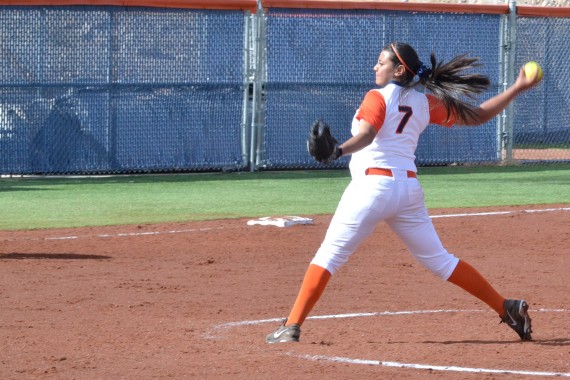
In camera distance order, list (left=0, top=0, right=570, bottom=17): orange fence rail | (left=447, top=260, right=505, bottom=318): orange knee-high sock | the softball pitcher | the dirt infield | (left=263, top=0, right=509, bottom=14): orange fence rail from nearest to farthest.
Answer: the dirt infield
the softball pitcher
(left=447, top=260, right=505, bottom=318): orange knee-high sock
(left=0, top=0, right=570, bottom=17): orange fence rail
(left=263, top=0, right=509, bottom=14): orange fence rail

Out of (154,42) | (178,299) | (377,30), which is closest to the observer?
(178,299)

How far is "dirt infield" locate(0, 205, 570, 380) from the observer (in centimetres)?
669

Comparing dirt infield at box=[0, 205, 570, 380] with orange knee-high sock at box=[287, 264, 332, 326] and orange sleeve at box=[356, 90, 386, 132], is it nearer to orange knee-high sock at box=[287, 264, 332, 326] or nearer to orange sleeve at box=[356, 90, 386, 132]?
orange knee-high sock at box=[287, 264, 332, 326]

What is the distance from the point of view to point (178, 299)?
909 centimetres

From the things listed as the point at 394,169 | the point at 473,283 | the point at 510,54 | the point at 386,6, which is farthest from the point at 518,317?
the point at 510,54

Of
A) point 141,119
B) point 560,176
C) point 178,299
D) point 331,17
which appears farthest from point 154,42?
point 178,299

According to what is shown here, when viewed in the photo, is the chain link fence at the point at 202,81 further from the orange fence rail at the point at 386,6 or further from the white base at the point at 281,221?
the white base at the point at 281,221

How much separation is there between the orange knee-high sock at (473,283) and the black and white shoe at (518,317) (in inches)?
2.8

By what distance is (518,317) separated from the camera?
7406 mm

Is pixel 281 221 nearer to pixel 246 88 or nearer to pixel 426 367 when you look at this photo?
pixel 246 88

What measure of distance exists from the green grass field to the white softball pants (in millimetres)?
6738

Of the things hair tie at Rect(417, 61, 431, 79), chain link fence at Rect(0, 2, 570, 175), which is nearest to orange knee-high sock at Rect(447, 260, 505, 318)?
hair tie at Rect(417, 61, 431, 79)

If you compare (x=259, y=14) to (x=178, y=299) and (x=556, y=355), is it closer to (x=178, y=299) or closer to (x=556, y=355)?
(x=178, y=299)

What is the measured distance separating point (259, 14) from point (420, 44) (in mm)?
2873
